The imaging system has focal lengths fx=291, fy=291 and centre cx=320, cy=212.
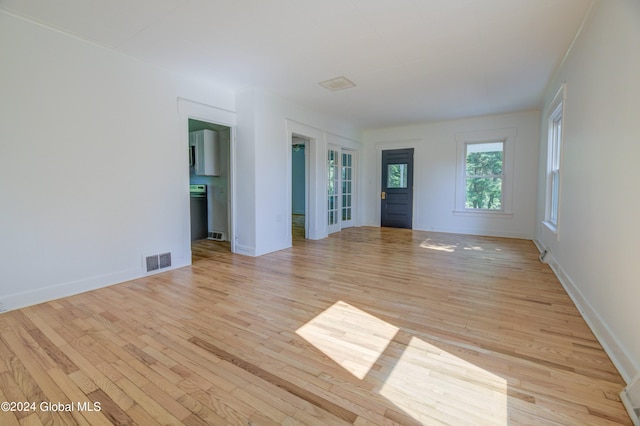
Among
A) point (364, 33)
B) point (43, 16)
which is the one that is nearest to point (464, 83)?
point (364, 33)

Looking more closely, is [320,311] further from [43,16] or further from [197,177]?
[197,177]

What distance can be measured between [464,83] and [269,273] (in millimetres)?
3971

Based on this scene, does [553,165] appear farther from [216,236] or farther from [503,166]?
[216,236]

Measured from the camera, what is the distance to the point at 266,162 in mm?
4863

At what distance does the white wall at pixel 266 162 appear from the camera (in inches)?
184

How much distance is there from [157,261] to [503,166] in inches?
274

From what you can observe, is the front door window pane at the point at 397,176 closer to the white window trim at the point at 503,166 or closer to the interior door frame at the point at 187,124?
the white window trim at the point at 503,166

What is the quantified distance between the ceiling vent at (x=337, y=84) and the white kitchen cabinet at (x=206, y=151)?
8.19 ft

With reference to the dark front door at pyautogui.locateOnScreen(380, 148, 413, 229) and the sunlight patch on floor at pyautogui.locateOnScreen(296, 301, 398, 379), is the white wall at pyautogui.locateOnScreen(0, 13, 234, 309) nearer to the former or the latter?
the sunlight patch on floor at pyautogui.locateOnScreen(296, 301, 398, 379)

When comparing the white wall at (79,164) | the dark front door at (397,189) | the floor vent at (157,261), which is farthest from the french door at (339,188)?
the floor vent at (157,261)

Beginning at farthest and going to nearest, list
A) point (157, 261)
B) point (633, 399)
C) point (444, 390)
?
point (157, 261), point (444, 390), point (633, 399)

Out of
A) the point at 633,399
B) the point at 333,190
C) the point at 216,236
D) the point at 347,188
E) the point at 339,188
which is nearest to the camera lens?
the point at 633,399

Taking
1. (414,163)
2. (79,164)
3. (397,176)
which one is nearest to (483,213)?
(414,163)

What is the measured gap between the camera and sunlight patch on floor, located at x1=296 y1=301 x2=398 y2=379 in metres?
1.89
